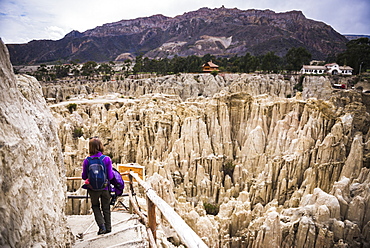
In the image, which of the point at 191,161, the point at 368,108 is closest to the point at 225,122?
the point at 191,161

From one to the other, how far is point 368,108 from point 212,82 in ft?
98.5

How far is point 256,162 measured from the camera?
15.9 m

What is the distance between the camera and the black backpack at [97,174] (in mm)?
3391

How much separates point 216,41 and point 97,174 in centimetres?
16084

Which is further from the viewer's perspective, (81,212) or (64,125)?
(64,125)

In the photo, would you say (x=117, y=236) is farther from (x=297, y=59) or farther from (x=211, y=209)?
(x=297, y=59)

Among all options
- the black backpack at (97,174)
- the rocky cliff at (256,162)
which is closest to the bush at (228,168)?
the rocky cliff at (256,162)

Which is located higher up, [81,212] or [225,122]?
[225,122]

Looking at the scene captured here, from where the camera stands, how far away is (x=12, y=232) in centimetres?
192

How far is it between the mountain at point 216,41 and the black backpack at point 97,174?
120m

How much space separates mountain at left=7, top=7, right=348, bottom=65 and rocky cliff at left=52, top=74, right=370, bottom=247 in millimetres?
105058

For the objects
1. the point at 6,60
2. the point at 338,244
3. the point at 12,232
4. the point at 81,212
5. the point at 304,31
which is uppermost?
the point at 304,31

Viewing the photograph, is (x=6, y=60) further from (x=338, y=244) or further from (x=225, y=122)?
(x=225, y=122)

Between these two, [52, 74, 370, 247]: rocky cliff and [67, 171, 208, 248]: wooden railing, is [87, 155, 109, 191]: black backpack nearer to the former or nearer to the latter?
[67, 171, 208, 248]: wooden railing
